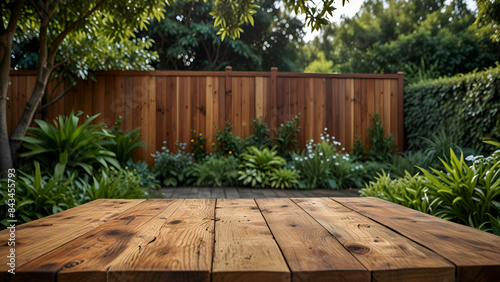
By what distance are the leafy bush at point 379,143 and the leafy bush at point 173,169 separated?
3.09 meters

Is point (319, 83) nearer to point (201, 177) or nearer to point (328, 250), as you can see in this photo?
point (201, 177)

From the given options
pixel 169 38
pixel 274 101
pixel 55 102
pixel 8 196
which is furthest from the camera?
pixel 169 38

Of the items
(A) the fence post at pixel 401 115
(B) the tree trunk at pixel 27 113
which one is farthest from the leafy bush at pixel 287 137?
(B) the tree trunk at pixel 27 113

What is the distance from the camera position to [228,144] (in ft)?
17.0

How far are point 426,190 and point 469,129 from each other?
2.31m

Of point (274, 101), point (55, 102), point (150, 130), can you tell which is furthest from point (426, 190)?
point (55, 102)

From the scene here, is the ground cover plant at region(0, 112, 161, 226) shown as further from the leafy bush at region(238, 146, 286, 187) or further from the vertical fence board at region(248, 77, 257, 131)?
the vertical fence board at region(248, 77, 257, 131)

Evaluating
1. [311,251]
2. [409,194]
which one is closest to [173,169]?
[409,194]

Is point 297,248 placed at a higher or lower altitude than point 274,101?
lower

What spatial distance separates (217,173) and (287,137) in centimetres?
146

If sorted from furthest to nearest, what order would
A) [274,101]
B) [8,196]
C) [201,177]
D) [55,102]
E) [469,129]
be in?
[274,101] → [55,102] → [201,177] → [469,129] → [8,196]

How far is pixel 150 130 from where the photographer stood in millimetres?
5309

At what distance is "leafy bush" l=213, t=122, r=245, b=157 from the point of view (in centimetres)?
516

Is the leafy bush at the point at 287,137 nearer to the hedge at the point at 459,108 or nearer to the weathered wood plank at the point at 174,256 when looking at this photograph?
the hedge at the point at 459,108
